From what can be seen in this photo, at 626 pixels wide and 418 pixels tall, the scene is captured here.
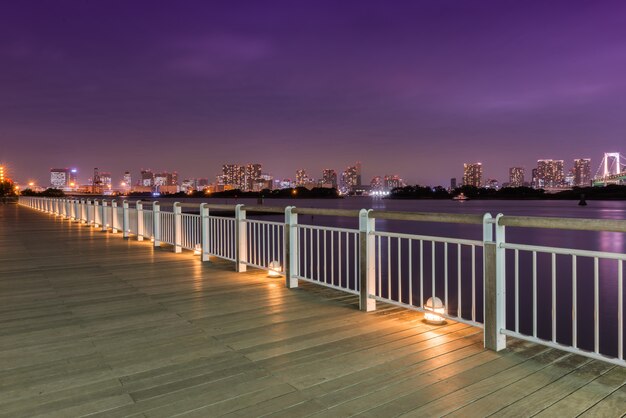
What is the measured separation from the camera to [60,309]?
5.04 m

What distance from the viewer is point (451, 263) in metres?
22.1

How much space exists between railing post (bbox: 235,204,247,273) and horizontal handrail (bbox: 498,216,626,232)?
4509 millimetres

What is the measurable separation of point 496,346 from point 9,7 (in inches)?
1772

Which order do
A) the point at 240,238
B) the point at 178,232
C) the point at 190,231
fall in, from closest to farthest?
the point at 240,238 → the point at 190,231 → the point at 178,232

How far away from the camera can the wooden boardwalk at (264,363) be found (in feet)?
8.70

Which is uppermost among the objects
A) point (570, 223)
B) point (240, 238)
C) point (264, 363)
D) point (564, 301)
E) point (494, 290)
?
point (570, 223)

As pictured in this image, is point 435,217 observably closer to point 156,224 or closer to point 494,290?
point 494,290

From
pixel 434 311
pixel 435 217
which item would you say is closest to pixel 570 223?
pixel 435 217

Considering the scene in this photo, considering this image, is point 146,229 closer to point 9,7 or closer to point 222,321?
point 222,321

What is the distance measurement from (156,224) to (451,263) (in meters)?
15.5

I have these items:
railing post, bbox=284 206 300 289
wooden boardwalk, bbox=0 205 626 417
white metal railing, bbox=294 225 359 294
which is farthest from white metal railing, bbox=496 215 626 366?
railing post, bbox=284 206 300 289

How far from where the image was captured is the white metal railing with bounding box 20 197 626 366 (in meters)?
3.55

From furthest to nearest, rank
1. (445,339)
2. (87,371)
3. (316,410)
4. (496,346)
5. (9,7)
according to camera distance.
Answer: (9,7) < (445,339) < (496,346) < (87,371) < (316,410)

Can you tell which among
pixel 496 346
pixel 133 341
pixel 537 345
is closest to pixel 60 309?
pixel 133 341
